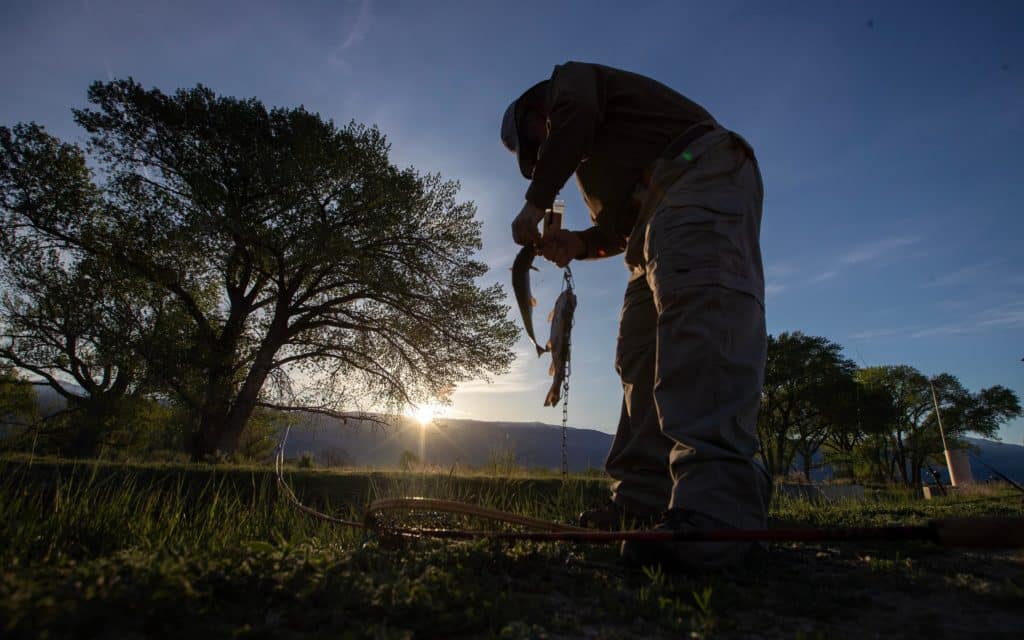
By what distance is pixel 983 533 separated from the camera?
3.96 feet

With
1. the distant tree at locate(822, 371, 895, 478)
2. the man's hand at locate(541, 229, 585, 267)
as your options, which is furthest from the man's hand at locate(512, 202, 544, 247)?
the distant tree at locate(822, 371, 895, 478)

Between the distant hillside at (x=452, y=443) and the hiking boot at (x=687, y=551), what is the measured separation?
232cm

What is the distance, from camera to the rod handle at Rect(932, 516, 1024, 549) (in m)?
1.18

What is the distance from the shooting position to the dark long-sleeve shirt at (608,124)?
102 inches

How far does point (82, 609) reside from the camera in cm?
82

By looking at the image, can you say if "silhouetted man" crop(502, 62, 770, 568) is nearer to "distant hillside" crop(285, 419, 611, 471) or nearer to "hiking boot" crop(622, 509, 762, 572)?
"hiking boot" crop(622, 509, 762, 572)

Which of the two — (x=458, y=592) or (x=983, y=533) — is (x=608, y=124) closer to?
(x=983, y=533)

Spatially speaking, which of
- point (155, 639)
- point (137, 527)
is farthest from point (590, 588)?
point (137, 527)

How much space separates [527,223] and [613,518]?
1616 millimetres

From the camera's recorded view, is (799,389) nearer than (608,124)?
No

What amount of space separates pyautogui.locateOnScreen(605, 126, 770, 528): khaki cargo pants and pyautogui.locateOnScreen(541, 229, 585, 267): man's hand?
0.80 metres

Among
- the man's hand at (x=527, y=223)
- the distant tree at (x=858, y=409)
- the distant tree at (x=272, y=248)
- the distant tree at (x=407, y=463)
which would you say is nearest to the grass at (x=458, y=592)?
the man's hand at (x=527, y=223)

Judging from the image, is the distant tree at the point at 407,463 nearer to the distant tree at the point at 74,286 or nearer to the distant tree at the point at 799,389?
the distant tree at the point at 74,286

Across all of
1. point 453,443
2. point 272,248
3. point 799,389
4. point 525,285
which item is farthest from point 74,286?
point 799,389
